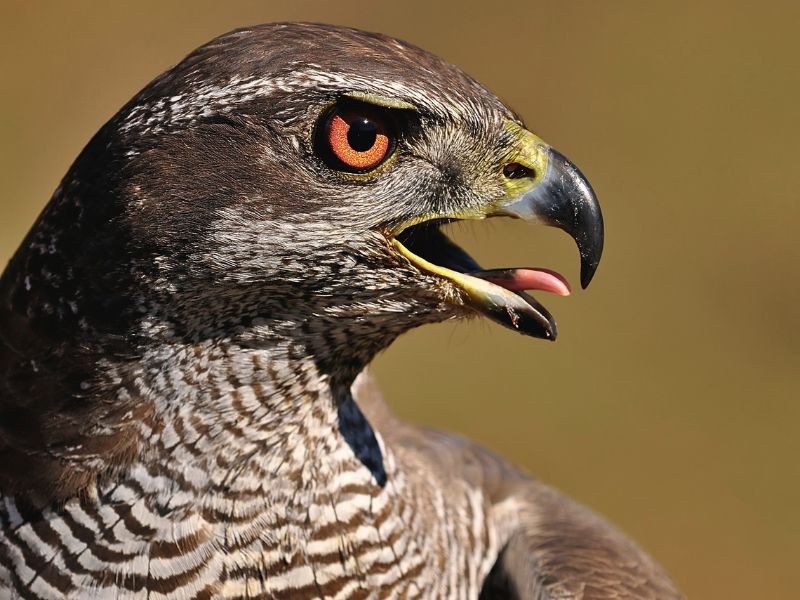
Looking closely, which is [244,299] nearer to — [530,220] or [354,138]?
[354,138]

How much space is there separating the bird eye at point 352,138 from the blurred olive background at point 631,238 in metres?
4.61

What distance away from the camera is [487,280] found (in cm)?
264

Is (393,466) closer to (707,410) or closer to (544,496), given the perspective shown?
(544,496)

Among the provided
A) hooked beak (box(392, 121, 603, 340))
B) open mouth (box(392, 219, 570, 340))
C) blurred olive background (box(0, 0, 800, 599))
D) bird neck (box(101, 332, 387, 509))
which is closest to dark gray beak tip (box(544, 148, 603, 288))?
hooked beak (box(392, 121, 603, 340))

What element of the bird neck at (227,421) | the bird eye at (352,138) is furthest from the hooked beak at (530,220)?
the bird neck at (227,421)

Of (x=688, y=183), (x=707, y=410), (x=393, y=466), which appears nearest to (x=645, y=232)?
(x=688, y=183)

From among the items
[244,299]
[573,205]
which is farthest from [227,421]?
[573,205]

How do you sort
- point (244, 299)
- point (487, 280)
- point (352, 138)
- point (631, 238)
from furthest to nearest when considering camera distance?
point (631, 238)
point (487, 280)
point (244, 299)
point (352, 138)

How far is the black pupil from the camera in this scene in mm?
2420

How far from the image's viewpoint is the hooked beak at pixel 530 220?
2.60 meters

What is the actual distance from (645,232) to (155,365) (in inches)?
359

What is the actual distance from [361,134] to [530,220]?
0.48m

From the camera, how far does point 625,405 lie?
31.3ft

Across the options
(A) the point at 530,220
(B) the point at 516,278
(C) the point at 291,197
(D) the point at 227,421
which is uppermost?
(A) the point at 530,220
